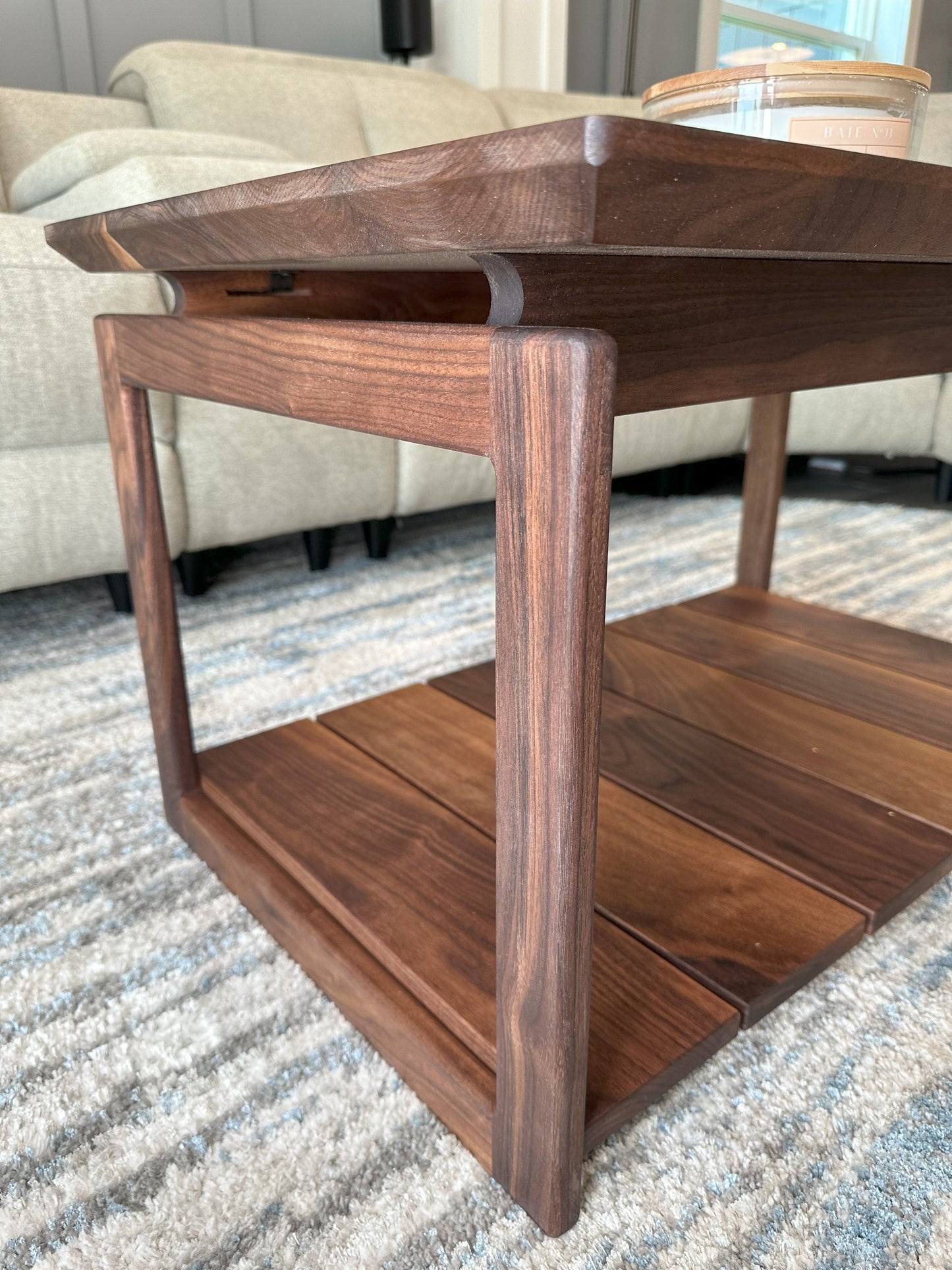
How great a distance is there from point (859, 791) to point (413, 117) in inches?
73.0

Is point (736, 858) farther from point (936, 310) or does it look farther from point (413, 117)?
point (413, 117)

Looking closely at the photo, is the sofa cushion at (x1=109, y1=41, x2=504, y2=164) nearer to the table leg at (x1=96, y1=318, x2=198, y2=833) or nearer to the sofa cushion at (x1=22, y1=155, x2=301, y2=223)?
the sofa cushion at (x1=22, y1=155, x2=301, y2=223)

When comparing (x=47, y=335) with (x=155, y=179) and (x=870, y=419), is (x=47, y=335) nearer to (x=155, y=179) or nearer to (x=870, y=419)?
(x=155, y=179)

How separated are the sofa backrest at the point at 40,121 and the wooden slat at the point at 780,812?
1.53m

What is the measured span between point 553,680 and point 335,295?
0.41 metres

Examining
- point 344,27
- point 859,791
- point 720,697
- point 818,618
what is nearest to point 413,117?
point 344,27

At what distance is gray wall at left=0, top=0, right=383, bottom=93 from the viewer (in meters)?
1.94

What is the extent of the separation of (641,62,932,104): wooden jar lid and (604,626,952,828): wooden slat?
1.52 feet

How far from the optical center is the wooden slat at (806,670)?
814mm

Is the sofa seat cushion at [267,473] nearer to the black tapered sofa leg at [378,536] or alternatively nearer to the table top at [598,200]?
the black tapered sofa leg at [378,536]

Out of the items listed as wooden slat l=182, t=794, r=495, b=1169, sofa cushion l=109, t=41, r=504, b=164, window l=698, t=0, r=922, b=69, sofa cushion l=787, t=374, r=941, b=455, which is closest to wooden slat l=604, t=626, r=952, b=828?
wooden slat l=182, t=794, r=495, b=1169

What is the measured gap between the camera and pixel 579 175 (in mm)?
244

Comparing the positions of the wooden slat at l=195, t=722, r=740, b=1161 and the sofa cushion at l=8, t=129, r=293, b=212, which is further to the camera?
the sofa cushion at l=8, t=129, r=293, b=212

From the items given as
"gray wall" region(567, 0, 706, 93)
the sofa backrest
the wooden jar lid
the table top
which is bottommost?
the table top
